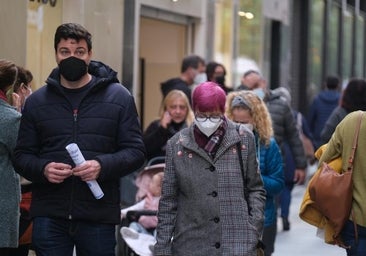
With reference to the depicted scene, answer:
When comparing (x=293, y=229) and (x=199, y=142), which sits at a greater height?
(x=199, y=142)

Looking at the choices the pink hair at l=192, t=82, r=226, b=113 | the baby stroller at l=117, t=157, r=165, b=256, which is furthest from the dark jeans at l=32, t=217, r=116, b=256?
the baby stroller at l=117, t=157, r=165, b=256

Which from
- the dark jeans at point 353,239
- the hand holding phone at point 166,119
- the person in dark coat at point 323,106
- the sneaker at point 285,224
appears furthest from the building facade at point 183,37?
the dark jeans at point 353,239

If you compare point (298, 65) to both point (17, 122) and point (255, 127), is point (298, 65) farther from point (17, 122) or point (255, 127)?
point (17, 122)

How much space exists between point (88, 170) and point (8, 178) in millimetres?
858

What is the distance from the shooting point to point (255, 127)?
333 inches

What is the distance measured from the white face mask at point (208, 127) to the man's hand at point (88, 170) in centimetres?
66

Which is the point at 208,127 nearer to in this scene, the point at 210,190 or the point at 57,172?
the point at 210,190

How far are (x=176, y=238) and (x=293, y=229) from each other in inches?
330

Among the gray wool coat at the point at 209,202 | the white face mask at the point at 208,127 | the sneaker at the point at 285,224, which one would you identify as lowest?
the sneaker at the point at 285,224

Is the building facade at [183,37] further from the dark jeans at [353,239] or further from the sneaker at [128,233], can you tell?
the dark jeans at [353,239]

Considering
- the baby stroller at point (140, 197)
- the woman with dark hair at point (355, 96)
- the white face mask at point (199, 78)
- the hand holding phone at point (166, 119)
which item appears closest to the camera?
the baby stroller at point (140, 197)

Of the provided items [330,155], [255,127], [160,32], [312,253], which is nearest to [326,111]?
[160,32]

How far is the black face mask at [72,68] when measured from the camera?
21.2ft

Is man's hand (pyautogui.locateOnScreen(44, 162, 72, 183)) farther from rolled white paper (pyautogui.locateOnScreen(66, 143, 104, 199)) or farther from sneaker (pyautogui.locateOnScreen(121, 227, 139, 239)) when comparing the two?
sneaker (pyautogui.locateOnScreen(121, 227, 139, 239))
